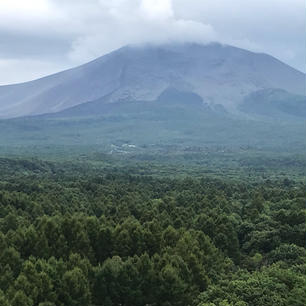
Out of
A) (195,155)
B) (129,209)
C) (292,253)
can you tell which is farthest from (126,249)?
(195,155)

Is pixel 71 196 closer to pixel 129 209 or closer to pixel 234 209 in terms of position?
pixel 129 209

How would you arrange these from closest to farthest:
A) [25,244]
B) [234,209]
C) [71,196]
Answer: [25,244], [234,209], [71,196]

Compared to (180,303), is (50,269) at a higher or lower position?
higher

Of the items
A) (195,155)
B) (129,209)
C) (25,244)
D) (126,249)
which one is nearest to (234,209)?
(129,209)

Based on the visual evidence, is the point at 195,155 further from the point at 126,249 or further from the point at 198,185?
the point at 126,249

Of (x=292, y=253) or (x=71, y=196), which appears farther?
(x=71, y=196)

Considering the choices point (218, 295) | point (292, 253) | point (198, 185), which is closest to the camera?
point (218, 295)
